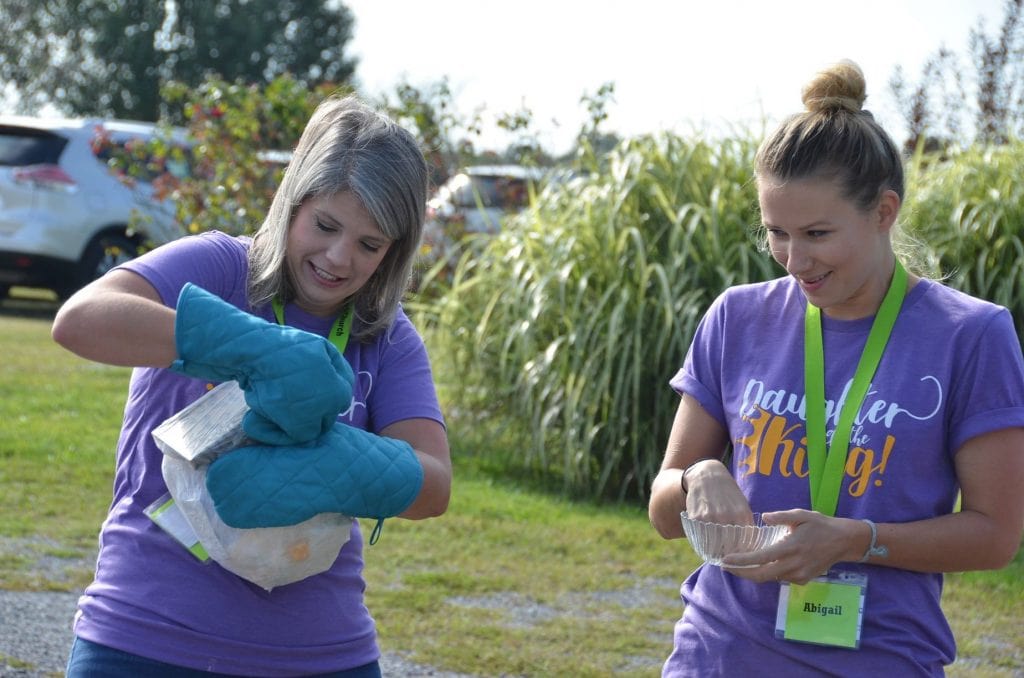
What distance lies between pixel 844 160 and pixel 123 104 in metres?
35.6

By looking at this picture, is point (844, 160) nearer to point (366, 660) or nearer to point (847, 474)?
point (847, 474)

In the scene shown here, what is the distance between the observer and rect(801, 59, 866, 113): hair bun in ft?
7.43

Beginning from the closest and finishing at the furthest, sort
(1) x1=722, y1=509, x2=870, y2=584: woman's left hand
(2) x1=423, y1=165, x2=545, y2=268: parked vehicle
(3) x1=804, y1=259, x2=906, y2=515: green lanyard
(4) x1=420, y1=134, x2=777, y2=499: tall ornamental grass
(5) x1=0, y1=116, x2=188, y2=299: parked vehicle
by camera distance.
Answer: (1) x1=722, y1=509, x2=870, y2=584: woman's left hand
(3) x1=804, y1=259, x2=906, y2=515: green lanyard
(4) x1=420, y1=134, x2=777, y2=499: tall ornamental grass
(2) x1=423, y1=165, x2=545, y2=268: parked vehicle
(5) x1=0, y1=116, x2=188, y2=299: parked vehicle

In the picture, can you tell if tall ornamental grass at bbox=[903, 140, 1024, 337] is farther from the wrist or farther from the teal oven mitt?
the teal oven mitt

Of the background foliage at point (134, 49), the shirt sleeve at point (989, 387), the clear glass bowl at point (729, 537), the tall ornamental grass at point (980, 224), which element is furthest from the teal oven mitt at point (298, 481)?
the background foliage at point (134, 49)

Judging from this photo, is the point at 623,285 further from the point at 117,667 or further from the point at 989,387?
the point at 117,667

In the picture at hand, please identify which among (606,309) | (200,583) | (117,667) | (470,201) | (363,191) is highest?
(363,191)

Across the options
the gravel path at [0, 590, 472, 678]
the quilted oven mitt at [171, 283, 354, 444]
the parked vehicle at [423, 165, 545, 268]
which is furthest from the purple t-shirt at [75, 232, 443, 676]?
the parked vehicle at [423, 165, 545, 268]

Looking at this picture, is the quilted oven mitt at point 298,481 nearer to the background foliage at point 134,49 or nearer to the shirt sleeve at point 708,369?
the shirt sleeve at point 708,369

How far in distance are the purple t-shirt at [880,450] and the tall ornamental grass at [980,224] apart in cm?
409

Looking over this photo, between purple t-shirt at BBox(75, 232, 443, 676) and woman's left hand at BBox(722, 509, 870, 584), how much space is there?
0.64 m

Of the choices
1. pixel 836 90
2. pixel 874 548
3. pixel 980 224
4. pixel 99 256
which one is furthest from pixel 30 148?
pixel 874 548

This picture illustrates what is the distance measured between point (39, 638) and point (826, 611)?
9.66 ft

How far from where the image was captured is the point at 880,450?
2.10 meters
